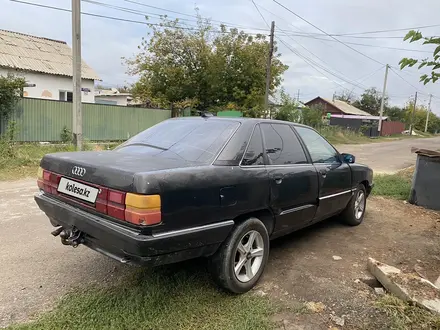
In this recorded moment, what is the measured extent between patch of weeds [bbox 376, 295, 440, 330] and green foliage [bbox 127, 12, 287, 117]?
62.4ft

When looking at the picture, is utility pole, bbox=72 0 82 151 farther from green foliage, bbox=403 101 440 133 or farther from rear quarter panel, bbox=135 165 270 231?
green foliage, bbox=403 101 440 133

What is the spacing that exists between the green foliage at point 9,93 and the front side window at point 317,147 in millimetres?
10226

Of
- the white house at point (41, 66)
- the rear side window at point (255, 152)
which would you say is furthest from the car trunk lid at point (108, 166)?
the white house at point (41, 66)

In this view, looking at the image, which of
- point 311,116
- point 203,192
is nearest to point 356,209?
point 203,192

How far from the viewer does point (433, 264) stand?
4.11m

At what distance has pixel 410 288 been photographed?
10.1 feet

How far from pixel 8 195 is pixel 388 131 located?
164 feet

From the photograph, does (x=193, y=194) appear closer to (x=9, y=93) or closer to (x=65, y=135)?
(x=9, y=93)

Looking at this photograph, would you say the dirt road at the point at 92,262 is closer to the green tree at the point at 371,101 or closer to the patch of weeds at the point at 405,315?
the patch of weeds at the point at 405,315

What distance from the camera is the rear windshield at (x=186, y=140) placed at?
3158mm

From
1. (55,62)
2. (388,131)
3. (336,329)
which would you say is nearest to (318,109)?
(55,62)

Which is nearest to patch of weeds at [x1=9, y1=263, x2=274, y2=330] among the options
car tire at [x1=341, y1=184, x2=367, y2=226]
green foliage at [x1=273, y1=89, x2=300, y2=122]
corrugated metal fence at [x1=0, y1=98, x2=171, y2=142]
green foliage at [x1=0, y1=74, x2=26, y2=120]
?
car tire at [x1=341, y1=184, x2=367, y2=226]

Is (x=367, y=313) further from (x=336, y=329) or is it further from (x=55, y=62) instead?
(x=55, y=62)

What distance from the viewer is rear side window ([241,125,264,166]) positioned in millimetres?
3236
